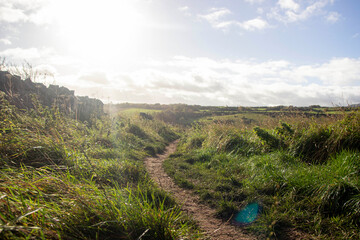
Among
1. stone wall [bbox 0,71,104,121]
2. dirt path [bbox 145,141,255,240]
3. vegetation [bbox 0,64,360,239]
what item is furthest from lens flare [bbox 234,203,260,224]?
stone wall [bbox 0,71,104,121]

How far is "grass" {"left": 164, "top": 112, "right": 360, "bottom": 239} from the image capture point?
3.75 metres

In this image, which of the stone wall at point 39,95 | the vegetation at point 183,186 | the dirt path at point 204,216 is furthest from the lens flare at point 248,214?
the stone wall at point 39,95

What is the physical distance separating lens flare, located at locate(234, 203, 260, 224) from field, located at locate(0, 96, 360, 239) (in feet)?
0.07

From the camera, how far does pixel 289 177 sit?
16.7 ft

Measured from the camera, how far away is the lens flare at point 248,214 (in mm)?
4164

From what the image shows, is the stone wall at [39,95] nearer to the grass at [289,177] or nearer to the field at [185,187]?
the field at [185,187]

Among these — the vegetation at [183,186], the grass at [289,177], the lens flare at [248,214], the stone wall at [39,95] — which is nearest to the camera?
the vegetation at [183,186]

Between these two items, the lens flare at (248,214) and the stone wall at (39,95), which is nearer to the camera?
the lens flare at (248,214)

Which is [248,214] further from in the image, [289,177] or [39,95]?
[39,95]

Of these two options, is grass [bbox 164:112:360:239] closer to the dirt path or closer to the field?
the field

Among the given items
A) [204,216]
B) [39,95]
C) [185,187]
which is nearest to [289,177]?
[204,216]

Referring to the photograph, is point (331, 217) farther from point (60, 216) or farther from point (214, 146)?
point (214, 146)

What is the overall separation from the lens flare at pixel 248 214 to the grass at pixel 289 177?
95 millimetres

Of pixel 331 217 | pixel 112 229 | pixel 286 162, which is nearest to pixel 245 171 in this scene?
pixel 286 162
